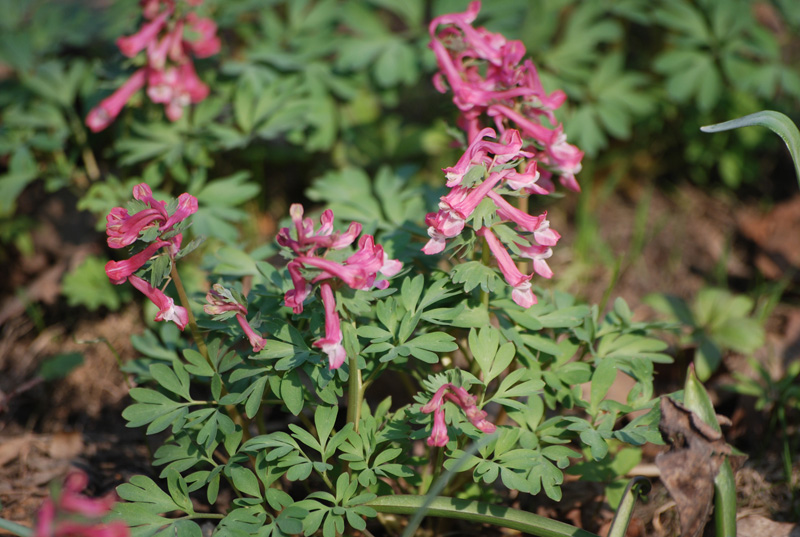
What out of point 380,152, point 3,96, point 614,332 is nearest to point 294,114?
point 380,152

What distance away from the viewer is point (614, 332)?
2055 mm

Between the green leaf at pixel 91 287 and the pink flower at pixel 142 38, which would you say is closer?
the pink flower at pixel 142 38

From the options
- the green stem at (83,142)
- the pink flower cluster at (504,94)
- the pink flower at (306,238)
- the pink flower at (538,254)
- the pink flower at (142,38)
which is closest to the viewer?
the pink flower at (306,238)

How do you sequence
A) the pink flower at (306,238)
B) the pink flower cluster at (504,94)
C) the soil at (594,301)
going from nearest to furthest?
the pink flower at (306,238) → the pink flower cluster at (504,94) → the soil at (594,301)

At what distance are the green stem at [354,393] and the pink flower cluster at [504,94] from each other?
832 millimetres

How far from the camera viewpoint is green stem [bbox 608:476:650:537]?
5.59ft

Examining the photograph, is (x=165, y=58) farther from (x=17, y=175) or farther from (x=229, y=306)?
(x=229, y=306)

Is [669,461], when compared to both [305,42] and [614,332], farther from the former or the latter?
[305,42]

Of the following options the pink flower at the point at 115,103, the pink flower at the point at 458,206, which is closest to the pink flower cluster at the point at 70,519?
the pink flower at the point at 458,206

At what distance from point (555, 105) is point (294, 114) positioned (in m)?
1.42

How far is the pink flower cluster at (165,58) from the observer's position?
274cm

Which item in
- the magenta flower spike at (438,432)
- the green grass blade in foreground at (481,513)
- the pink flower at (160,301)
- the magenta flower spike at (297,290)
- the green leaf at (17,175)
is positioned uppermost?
the magenta flower spike at (297,290)

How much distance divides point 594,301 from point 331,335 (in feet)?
6.80

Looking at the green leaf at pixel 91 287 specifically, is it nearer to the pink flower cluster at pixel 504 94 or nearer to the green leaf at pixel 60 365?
the green leaf at pixel 60 365
